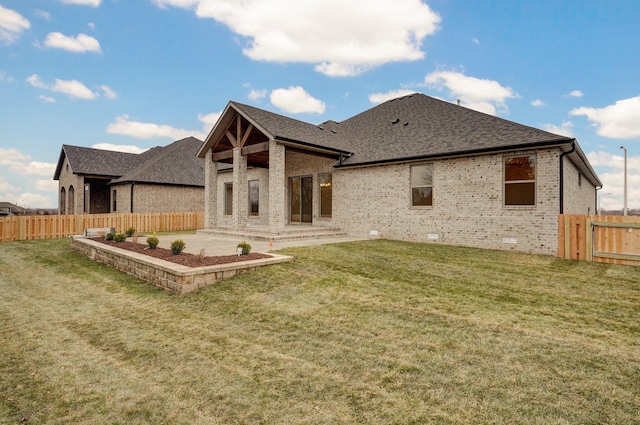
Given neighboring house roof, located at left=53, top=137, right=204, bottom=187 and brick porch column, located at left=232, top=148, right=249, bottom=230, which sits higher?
neighboring house roof, located at left=53, top=137, right=204, bottom=187

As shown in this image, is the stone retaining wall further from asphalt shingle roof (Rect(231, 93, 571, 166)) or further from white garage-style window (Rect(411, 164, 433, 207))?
white garage-style window (Rect(411, 164, 433, 207))

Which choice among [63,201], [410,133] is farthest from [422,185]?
[63,201]

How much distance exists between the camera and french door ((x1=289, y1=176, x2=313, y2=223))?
1720 cm

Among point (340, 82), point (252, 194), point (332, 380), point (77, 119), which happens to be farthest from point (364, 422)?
point (77, 119)

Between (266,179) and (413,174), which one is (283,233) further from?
(266,179)

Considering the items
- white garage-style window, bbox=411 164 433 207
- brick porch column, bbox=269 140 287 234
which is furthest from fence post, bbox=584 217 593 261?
brick porch column, bbox=269 140 287 234

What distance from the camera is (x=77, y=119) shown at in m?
22.0

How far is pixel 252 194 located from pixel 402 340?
17.4 meters

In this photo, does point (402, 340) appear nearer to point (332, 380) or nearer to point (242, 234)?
point (332, 380)

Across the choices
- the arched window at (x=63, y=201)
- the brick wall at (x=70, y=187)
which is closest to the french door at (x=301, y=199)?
the brick wall at (x=70, y=187)

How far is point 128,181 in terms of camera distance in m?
23.5

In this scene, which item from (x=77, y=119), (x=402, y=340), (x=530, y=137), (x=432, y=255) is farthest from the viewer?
(x=77, y=119)

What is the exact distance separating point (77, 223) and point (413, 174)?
18.3 m

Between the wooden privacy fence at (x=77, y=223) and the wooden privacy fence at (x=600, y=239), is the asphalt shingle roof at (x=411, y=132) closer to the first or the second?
the wooden privacy fence at (x=600, y=239)
